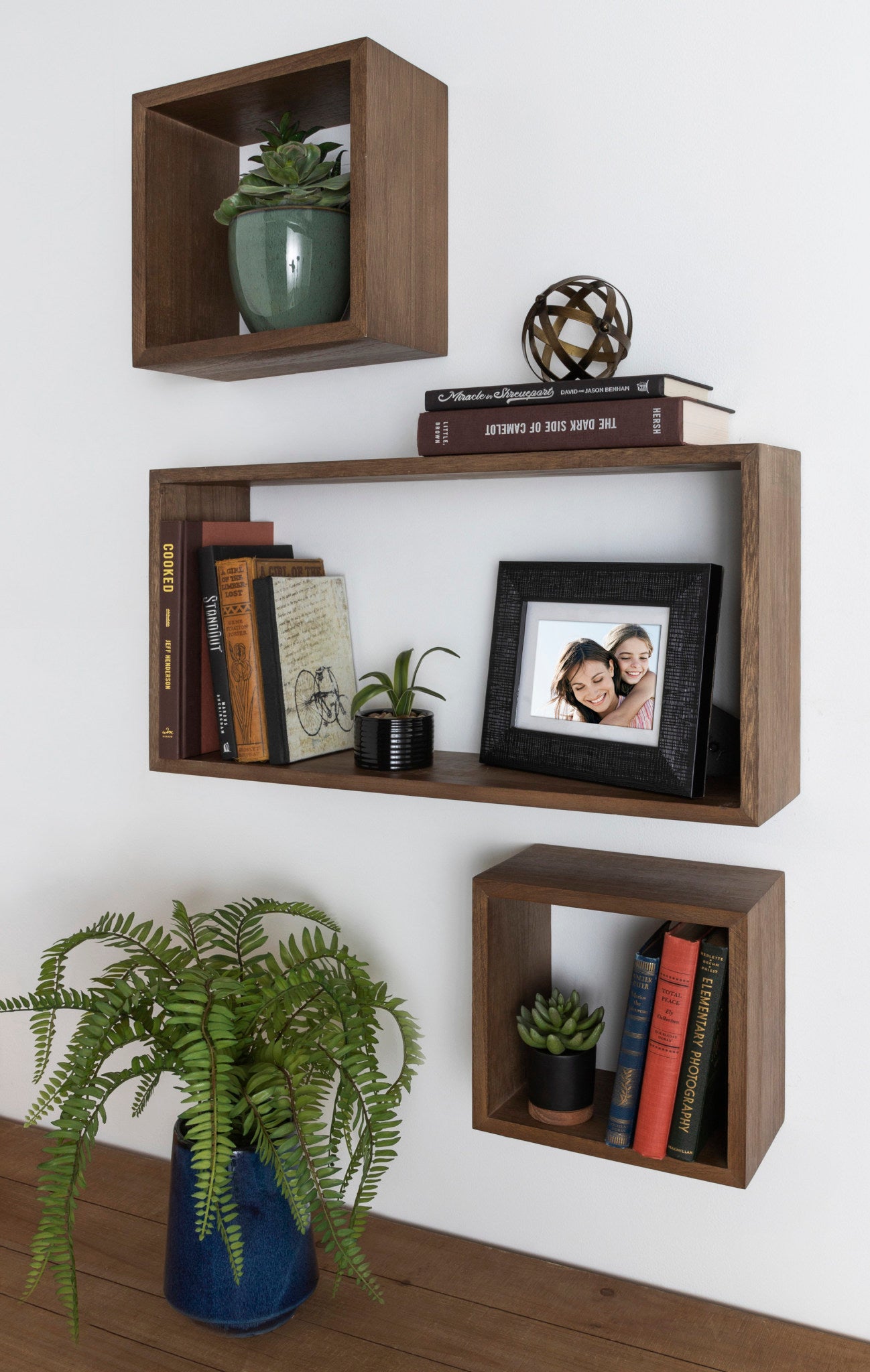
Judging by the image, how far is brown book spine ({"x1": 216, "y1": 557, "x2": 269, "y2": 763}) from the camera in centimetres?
136

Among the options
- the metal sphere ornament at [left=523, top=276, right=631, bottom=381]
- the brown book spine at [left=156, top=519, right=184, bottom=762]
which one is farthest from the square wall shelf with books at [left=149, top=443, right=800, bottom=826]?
the metal sphere ornament at [left=523, top=276, right=631, bottom=381]

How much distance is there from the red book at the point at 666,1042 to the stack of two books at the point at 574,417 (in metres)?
0.51

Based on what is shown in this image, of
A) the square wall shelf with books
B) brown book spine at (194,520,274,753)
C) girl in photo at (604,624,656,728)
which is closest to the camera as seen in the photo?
the square wall shelf with books

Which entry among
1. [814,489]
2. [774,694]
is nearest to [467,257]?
[814,489]

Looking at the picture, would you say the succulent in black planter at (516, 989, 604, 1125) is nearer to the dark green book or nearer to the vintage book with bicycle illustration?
the dark green book

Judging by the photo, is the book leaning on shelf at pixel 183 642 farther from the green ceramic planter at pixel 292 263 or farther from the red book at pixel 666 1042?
the red book at pixel 666 1042

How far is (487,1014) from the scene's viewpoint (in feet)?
Result: 4.12

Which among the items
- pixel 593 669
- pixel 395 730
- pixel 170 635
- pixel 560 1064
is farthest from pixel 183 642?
pixel 560 1064

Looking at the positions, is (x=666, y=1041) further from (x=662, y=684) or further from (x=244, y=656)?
(x=244, y=656)

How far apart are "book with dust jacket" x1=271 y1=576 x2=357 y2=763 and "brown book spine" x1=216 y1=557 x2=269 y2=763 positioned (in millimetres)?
33

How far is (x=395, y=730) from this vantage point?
51.9 inches

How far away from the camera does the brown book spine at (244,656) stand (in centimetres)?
136

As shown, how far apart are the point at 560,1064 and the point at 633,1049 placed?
0.32 feet

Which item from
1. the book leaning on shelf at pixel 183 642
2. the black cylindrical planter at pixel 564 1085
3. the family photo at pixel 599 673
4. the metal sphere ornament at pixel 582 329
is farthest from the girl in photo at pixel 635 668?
the book leaning on shelf at pixel 183 642
